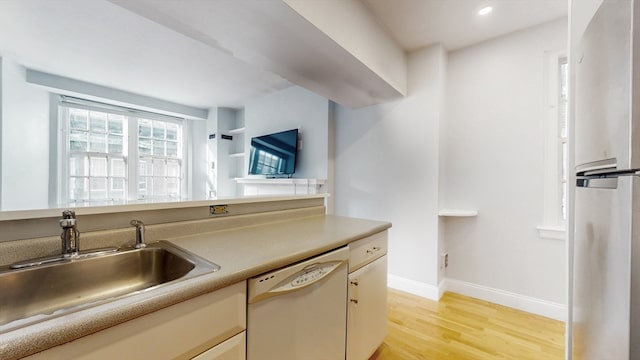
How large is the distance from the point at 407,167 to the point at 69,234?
2.62 metres

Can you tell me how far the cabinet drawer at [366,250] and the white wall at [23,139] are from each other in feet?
12.8

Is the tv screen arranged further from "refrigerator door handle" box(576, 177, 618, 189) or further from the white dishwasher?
"refrigerator door handle" box(576, 177, 618, 189)

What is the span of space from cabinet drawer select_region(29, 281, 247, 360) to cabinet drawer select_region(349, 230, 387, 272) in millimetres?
698

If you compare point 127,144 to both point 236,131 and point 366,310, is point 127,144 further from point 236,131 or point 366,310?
point 366,310

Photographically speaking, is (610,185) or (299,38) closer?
(610,185)

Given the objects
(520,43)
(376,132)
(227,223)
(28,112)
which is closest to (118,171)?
(28,112)

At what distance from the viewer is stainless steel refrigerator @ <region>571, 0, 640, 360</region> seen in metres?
0.58

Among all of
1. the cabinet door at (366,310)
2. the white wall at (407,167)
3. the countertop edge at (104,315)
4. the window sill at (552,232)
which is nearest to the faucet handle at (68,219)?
the countertop edge at (104,315)

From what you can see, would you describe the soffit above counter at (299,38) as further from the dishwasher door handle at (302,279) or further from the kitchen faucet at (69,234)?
the dishwasher door handle at (302,279)

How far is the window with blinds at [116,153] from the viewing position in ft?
12.8

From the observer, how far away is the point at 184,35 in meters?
2.09

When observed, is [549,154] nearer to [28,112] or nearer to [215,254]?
[215,254]

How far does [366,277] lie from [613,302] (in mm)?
1011

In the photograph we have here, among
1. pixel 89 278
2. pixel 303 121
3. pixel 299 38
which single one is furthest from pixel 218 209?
pixel 303 121
